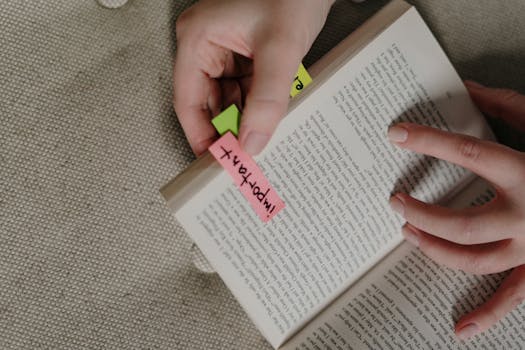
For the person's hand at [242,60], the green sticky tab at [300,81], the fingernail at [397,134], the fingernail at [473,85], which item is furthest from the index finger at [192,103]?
the fingernail at [473,85]

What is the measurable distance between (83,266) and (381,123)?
Answer: 0.41 meters

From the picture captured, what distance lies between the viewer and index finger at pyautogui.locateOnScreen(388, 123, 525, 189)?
1.96 ft

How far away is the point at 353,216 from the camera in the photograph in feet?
2.10

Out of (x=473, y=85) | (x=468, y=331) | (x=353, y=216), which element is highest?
(x=473, y=85)

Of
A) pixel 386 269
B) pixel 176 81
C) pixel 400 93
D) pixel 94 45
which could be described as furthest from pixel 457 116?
pixel 94 45

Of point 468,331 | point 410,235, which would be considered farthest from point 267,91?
point 468,331

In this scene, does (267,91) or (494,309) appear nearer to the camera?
(267,91)

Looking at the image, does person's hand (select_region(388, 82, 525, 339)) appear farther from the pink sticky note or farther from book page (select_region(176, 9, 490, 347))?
the pink sticky note

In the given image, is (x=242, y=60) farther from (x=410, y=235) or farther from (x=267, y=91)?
(x=410, y=235)

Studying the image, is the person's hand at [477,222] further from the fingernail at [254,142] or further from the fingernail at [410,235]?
the fingernail at [254,142]

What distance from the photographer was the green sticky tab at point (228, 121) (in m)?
0.56

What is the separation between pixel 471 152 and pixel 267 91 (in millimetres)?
259

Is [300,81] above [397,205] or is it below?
above

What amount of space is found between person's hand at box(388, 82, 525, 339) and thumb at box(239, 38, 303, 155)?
0.58 feet
